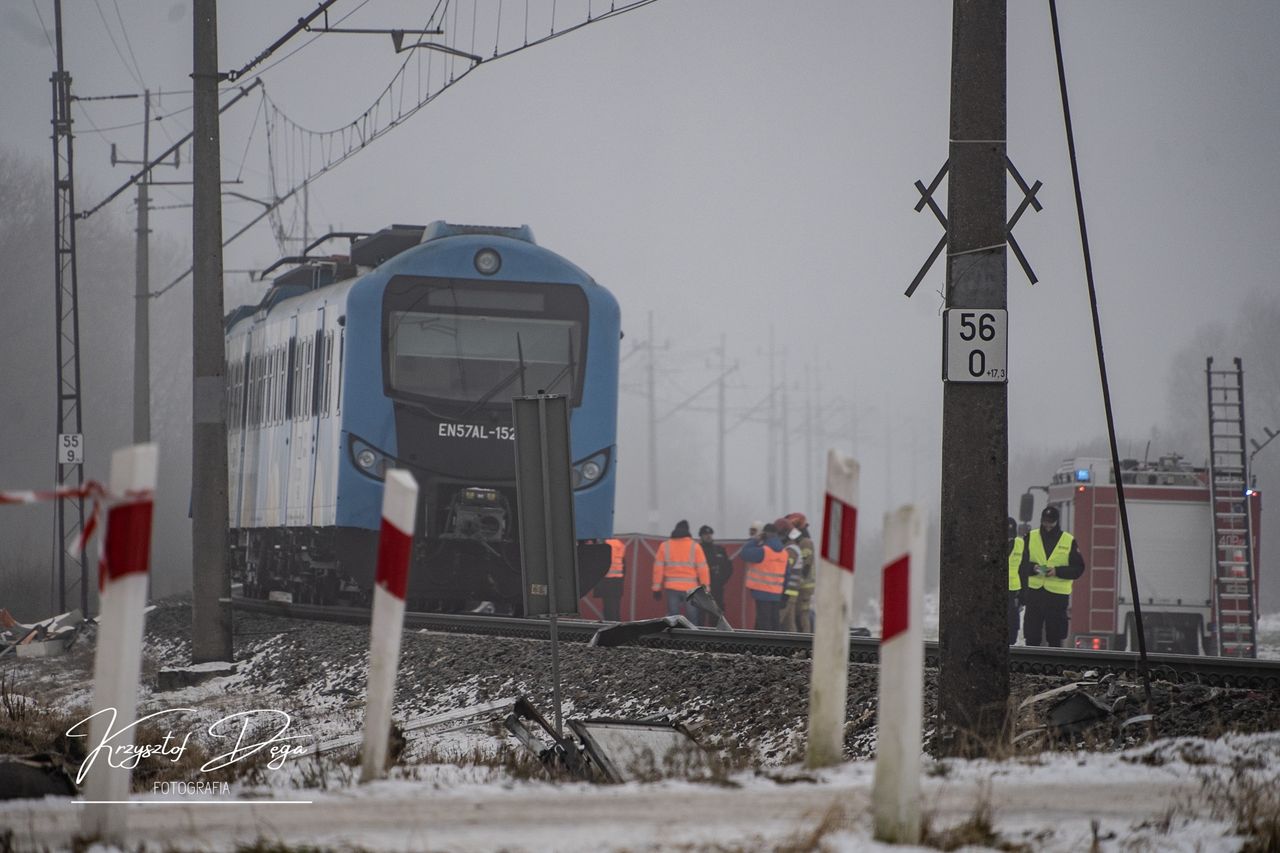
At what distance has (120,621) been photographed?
4445mm

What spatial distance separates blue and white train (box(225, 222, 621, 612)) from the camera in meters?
16.8

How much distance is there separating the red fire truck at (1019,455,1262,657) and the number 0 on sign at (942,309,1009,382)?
545 inches

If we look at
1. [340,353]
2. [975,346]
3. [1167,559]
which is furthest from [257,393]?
[975,346]

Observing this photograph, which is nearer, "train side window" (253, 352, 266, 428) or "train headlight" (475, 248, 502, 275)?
"train headlight" (475, 248, 502, 275)

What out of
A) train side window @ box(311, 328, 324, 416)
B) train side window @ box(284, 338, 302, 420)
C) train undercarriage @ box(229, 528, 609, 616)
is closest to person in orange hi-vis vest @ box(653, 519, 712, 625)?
train undercarriage @ box(229, 528, 609, 616)

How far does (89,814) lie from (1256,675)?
24.7 ft

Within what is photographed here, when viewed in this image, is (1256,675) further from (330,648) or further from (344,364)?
(344,364)

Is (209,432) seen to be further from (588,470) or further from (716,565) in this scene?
(716,565)

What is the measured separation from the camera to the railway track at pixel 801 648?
993 cm

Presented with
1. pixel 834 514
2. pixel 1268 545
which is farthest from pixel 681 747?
pixel 1268 545

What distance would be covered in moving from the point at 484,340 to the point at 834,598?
1238 cm

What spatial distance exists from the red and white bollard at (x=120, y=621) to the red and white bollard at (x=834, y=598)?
80.4 inches

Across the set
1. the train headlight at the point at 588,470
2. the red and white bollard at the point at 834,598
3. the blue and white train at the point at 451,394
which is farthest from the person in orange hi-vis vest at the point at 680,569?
the red and white bollard at the point at 834,598

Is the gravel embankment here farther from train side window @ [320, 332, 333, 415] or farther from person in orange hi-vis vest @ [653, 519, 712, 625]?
person in orange hi-vis vest @ [653, 519, 712, 625]
